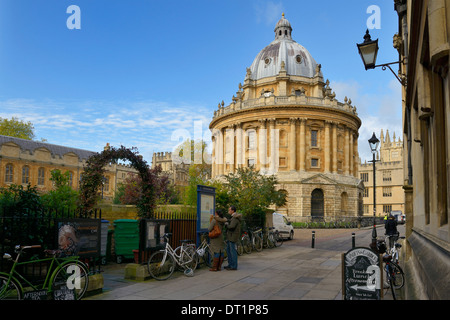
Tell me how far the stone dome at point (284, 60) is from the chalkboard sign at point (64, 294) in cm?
5594

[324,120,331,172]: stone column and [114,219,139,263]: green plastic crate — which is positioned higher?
[324,120,331,172]: stone column

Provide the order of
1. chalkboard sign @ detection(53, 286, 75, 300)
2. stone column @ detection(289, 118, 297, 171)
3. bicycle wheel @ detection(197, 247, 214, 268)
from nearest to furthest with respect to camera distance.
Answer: chalkboard sign @ detection(53, 286, 75, 300)
bicycle wheel @ detection(197, 247, 214, 268)
stone column @ detection(289, 118, 297, 171)

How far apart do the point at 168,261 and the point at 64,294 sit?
12.7 feet

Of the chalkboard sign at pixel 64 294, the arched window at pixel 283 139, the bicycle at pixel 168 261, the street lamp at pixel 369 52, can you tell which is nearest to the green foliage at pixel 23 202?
the chalkboard sign at pixel 64 294

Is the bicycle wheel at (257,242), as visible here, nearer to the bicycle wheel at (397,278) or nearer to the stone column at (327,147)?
the bicycle wheel at (397,278)

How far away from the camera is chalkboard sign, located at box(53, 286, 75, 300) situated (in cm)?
671

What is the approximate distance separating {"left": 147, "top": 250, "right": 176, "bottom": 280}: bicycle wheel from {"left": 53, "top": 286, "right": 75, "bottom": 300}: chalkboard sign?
9.01ft

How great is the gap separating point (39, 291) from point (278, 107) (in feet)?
161

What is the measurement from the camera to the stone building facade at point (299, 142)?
52219 mm

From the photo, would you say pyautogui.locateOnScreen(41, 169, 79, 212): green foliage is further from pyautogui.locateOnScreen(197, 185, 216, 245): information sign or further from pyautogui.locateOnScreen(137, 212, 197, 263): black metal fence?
pyautogui.locateOnScreen(197, 185, 216, 245): information sign

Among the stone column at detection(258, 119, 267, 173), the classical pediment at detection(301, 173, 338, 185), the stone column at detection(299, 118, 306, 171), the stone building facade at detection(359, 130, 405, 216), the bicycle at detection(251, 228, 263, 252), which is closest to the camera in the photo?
the bicycle at detection(251, 228, 263, 252)

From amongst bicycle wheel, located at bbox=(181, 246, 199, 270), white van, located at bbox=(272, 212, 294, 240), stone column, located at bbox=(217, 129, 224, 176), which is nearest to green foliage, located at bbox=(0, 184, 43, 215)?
bicycle wheel, located at bbox=(181, 246, 199, 270)

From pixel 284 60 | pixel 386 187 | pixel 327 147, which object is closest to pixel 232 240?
pixel 327 147

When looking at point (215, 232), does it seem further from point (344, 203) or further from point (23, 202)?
point (344, 203)
